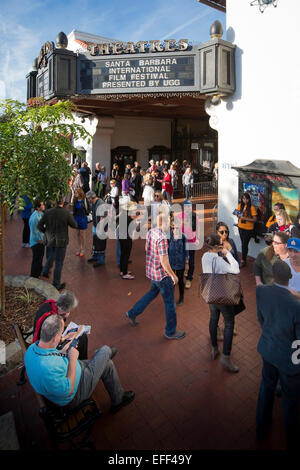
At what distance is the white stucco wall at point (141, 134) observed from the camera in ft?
64.8

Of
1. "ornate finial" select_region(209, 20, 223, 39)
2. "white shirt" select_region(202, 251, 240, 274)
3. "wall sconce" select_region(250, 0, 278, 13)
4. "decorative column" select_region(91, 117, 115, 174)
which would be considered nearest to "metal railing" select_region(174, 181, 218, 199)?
"decorative column" select_region(91, 117, 115, 174)

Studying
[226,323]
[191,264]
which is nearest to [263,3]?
[191,264]

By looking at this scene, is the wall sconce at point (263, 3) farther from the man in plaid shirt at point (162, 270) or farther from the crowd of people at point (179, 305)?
the man in plaid shirt at point (162, 270)

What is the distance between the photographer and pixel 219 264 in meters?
4.15

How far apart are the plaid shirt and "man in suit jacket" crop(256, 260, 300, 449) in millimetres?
1828

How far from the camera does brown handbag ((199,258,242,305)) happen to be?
13.4 feet

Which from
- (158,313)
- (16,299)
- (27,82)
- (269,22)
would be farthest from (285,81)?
(27,82)

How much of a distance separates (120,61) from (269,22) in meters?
4.54

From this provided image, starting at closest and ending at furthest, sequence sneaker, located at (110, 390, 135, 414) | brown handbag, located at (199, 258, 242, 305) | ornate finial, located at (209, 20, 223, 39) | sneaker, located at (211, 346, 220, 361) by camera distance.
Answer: sneaker, located at (110, 390, 135, 414), brown handbag, located at (199, 258, 242, 305), sneaker, located at (211, 346, 220, 361), ornate finial, located at (209, 20, 223, 39)

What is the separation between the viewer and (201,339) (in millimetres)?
5125

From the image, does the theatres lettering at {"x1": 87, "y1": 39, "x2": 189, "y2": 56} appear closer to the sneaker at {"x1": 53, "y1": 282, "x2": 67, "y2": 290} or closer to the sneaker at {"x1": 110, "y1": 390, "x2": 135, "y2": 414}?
the sneaker at {"x1": 53, "y1": 282, "x2": 67, "y2": 290}

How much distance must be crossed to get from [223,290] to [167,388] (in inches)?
55.3

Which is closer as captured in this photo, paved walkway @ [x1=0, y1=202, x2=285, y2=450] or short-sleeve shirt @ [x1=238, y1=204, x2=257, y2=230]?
paved walkway @ [x1=0, y1=202, x2=285, y2=450]

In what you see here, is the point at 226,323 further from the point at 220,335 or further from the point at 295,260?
the point at 295,260
